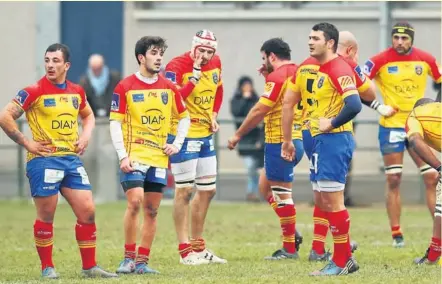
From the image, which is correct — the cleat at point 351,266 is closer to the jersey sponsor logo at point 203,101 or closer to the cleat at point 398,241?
the jersey sponsor logo at point 203,101

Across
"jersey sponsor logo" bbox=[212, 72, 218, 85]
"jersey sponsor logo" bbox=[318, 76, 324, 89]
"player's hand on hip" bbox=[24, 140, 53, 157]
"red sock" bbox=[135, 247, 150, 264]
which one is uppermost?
"jersey sponsor logo" bbox=[318, 76, 324, 89]

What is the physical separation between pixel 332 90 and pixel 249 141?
1182 centimetres

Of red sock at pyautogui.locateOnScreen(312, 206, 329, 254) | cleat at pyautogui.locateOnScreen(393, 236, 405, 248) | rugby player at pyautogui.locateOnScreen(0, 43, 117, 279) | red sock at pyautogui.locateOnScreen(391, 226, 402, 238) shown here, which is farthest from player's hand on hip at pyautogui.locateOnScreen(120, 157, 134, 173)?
red sock at pyautogui.locateOnScreen(391, 226, 402, 238)

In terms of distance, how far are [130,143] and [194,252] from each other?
6.03 ft

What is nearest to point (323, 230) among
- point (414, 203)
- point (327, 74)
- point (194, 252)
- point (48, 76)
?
point (194, 252)

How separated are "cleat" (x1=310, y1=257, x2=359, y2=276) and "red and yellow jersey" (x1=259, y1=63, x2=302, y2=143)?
7.61ft

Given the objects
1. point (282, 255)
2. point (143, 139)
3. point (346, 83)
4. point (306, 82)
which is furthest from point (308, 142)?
point (282, 255)

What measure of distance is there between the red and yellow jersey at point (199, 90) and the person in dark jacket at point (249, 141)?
9488 millimetres

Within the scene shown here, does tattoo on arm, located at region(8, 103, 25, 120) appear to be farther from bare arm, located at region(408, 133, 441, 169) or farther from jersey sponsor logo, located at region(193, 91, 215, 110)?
bare arm, located at region(408, 133, 441, 169)

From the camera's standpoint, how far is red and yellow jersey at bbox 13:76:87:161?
12.7 m

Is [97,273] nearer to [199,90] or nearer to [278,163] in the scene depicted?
[199,90]

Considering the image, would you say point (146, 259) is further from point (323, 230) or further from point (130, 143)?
point (323, 230)

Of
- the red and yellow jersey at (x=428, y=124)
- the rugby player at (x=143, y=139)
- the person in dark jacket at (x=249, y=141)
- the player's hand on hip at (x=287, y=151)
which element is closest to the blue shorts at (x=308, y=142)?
the player's hand on hip at (x=287, y=151)

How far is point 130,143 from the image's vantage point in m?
13.2
